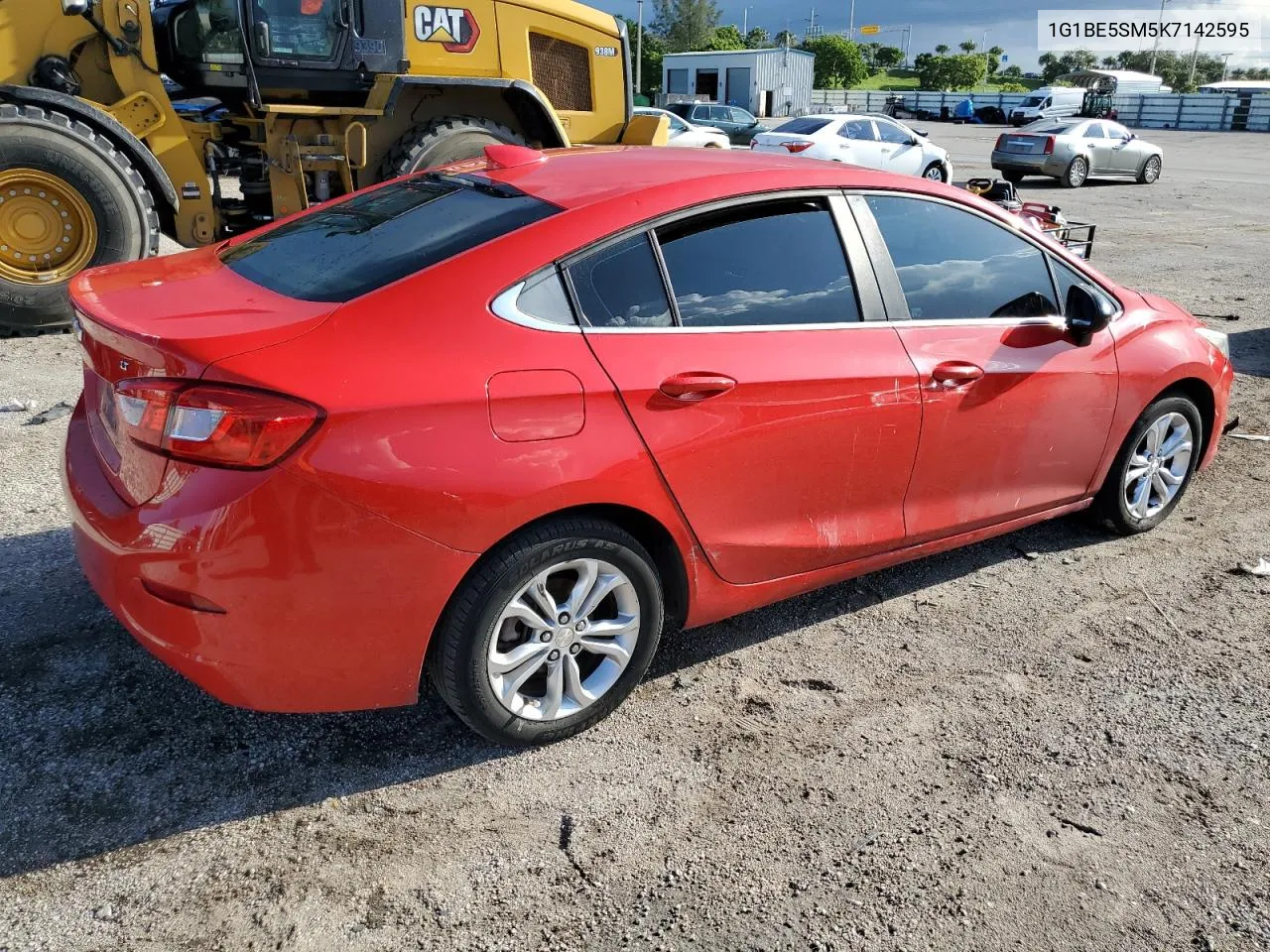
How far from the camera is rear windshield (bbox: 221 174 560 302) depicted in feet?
9.49

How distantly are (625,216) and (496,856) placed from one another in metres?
1.75

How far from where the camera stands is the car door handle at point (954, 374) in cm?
350

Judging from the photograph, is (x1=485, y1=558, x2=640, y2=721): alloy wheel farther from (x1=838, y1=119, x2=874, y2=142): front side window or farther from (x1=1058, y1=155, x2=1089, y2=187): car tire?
(x1=1058, y1=155, x2=1089, y2=187): car tire

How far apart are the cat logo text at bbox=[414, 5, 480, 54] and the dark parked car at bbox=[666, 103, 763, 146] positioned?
21909mm

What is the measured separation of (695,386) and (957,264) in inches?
52.1

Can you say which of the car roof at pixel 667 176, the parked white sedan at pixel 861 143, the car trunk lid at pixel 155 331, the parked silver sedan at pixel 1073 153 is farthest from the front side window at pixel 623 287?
the parked silver sedan at pixel 1073 153

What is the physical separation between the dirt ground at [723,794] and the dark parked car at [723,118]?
2732cm

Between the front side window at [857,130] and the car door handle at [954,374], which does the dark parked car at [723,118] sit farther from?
the car door handle at [954,374]

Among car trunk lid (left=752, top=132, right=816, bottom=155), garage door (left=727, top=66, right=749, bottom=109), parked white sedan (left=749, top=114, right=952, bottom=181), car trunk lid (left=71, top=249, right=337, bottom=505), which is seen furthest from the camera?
garage door (left=727, top=66, right=749, bottom=109)

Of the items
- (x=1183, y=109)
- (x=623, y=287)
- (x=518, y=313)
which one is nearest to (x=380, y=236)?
(x=518, y=313)

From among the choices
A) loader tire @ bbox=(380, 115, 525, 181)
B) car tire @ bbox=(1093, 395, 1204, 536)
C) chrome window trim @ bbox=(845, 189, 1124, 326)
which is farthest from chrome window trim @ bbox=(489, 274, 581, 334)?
loader tire @ bbox=(380, 115, 525, 181)

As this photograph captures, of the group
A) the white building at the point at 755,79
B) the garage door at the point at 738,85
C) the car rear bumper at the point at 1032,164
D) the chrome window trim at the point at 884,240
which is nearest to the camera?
the chrome window trim at the point at 884,240

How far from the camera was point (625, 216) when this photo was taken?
118 inches

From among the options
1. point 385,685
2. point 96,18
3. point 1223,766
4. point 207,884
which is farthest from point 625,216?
point 96,18
